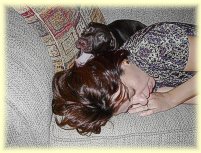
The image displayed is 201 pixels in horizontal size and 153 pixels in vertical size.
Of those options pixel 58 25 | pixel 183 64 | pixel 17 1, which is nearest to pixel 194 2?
A: pixel 183 64

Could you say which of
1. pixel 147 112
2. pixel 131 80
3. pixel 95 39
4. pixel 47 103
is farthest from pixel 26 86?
pixel 95 39

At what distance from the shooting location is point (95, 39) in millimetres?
1928

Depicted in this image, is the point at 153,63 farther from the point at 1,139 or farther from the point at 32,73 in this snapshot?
the point at 1,139

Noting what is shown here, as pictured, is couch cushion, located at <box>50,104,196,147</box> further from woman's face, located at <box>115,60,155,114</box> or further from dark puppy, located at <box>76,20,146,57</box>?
dark puppy, located at <box>76,20,146,57</box>

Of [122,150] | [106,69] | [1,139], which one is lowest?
[122,150]

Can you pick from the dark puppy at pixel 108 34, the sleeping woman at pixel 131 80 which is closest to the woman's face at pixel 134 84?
the sleeping woman at pixel 131 80

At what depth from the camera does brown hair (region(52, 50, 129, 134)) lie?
48.4 inches

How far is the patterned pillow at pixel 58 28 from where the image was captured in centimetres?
135

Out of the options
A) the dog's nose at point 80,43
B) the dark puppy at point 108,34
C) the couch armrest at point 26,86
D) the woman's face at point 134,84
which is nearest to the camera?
the couch armrest at point 26,86

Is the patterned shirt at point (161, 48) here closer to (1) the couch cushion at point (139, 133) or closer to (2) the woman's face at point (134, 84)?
(2) the woman's face at point (134, 84)

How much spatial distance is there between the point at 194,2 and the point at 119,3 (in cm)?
39

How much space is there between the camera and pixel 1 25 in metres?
1.25

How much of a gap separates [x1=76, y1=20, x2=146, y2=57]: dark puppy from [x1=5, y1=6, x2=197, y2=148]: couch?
30 centimetres

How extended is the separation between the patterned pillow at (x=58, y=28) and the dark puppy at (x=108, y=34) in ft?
0.75
